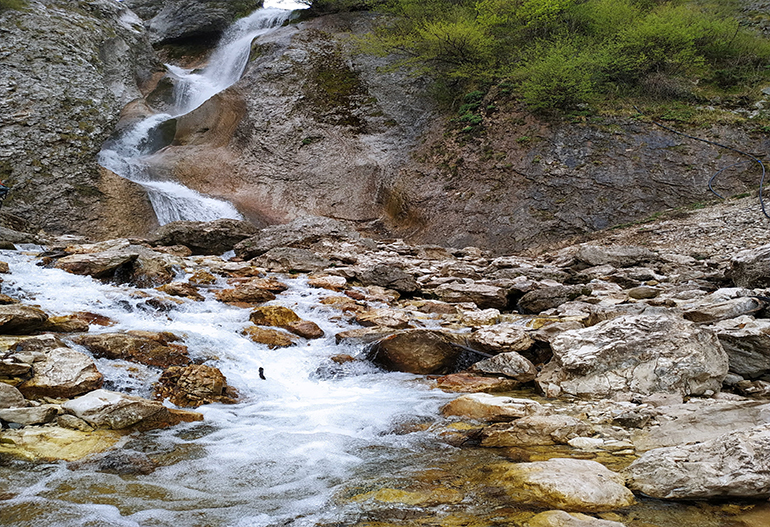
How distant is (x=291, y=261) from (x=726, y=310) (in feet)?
25.5

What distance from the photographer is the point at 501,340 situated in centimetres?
522

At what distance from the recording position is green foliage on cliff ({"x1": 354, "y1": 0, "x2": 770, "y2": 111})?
48.1ft

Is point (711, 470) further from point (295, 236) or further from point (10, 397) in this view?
point (295, 236)

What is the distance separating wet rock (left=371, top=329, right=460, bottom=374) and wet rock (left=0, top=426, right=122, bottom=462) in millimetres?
2708

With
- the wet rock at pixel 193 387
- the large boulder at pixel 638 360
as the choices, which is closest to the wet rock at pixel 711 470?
the large boulder at pixel 638 360

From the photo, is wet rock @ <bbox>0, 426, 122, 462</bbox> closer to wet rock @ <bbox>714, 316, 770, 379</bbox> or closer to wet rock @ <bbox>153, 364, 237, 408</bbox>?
wet rock @ <bbox>153, 364, 237, 408</bbox>

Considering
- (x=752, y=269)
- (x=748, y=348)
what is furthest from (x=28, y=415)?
(x=752, y=269)

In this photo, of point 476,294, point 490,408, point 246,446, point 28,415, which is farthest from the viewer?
point 476,294

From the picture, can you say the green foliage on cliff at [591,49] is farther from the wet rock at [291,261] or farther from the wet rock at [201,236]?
the wet rock at [201,236]

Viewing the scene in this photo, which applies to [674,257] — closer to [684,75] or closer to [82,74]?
[684,75]

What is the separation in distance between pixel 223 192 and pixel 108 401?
15.6 metres

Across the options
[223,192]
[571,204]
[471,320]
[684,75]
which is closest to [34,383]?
[471,320]

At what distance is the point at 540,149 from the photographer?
14.5m

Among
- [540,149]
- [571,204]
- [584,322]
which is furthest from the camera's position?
[540,149]
